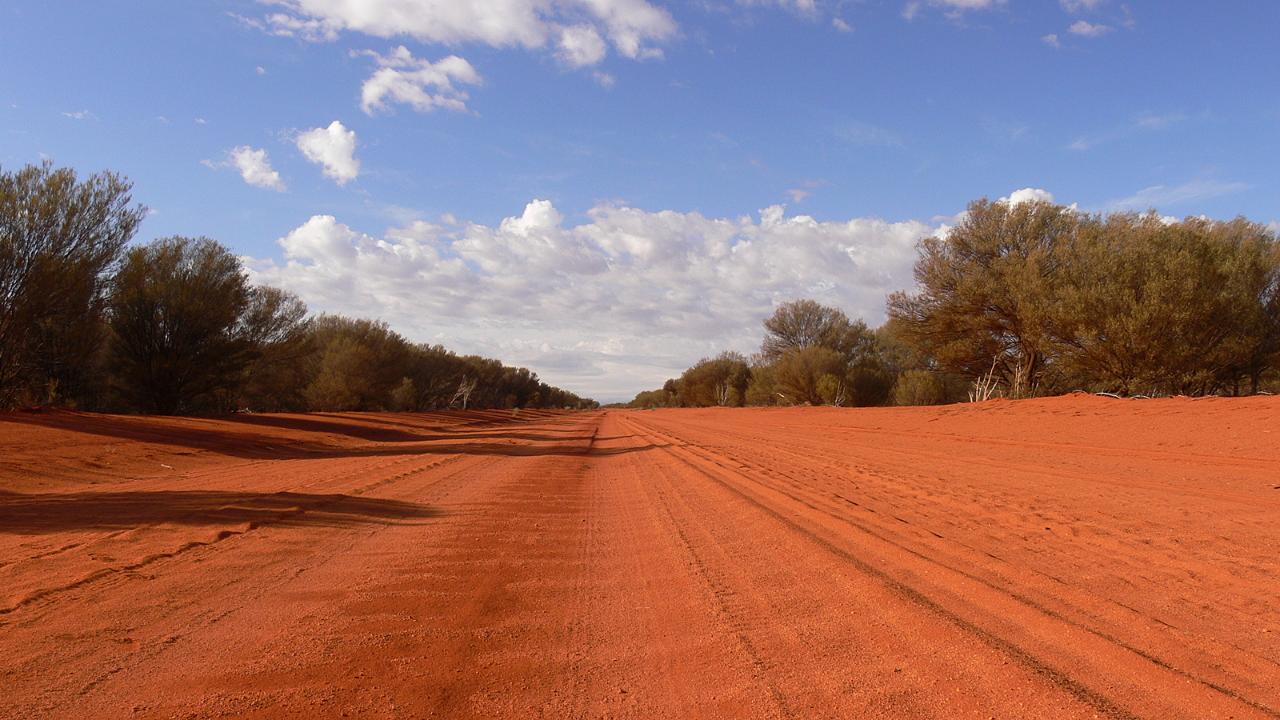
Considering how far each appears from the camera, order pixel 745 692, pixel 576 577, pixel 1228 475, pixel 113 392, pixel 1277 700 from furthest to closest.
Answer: pixel 113 392 → pixel 1228 475 → pixel 576 577 → pixel 745 692 → pixel 1277 700

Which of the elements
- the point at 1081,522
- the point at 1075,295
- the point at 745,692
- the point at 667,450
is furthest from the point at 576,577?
the point at 1075,295

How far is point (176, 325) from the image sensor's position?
30375 mm

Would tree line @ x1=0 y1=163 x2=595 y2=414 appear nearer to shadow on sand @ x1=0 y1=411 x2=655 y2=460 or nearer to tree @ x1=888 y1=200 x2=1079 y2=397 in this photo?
shadow on sand @ x1=0 y1=411 x2=655 y2=460

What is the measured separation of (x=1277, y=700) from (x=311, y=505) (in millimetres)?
10429

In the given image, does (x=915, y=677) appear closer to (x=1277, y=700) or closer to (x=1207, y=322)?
(x=1277, y=700)

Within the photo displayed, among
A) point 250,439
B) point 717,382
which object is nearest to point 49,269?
point 250,439

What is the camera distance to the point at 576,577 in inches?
248

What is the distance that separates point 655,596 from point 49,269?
79.8 feet

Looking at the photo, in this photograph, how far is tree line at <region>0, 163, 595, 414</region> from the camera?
851 inches

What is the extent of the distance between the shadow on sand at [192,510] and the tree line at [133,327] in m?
14.2

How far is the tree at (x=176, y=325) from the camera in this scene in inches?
1164

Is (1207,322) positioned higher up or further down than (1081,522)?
higher up

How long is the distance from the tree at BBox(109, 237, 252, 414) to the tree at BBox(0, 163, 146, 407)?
3077mm

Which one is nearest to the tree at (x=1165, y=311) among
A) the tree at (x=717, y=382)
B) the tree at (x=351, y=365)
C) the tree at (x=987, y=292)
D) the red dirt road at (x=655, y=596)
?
the tree at (x=987, y=292)
